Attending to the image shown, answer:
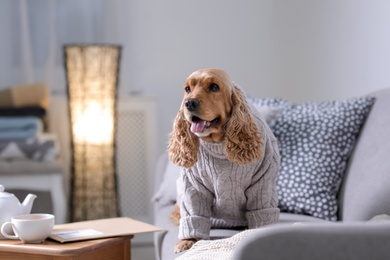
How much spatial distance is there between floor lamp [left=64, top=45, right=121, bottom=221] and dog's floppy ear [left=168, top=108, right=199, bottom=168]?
67.5 inches

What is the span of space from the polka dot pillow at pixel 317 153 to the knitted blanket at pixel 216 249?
0.74m

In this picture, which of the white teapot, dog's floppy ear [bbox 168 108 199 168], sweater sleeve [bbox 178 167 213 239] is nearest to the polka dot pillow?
sweater sleeve [bbox 178 167 213 239]

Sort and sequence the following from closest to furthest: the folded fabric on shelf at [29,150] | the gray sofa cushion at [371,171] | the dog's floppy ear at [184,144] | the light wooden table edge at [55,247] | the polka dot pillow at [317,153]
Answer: the light wooden table edge at [55,247] → the dog's floppy ear at [184,144] → the gray sofa cushion at [371,171] → the polka dot pillow at [317,153] → the folded fabric on shelf at [29,150]

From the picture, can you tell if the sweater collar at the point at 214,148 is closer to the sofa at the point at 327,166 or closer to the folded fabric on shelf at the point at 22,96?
the sofa at the point at 327,166

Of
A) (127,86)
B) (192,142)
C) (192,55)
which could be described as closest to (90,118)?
(127,86)

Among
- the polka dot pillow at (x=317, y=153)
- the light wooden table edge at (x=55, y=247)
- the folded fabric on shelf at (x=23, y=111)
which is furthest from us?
the folded fabric on shelf at (x=23, y=111)

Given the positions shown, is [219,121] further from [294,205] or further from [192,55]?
[192,55]

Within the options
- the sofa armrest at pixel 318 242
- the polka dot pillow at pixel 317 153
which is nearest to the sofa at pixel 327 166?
the polka dot pillow at pixel 317 153

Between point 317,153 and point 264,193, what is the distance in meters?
0.55

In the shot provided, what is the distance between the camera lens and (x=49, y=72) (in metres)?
3.96

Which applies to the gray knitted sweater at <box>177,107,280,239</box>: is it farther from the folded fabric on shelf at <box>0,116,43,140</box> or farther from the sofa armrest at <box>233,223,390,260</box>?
the folded fabric on shelf at <box>0,116,43,140</box>

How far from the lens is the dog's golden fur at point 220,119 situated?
1886 mm

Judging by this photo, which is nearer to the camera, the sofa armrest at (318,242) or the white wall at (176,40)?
the sofa armrest at (318,242)

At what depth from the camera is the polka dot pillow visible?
248 centimetres
